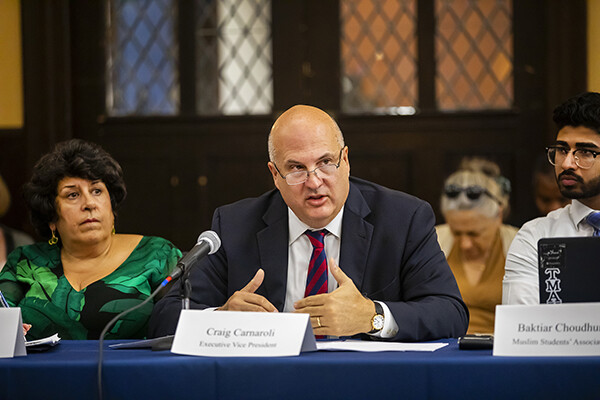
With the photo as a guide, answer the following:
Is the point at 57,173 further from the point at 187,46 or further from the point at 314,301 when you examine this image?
the point at 187,46

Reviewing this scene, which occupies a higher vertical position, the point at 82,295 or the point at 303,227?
the point at 303,227

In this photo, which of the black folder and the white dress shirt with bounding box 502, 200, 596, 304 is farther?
the white dress shirt with bounding box 502, 200, 596, 304

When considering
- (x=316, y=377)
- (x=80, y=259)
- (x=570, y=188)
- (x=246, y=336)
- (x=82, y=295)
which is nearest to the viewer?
(x=316, y=377)

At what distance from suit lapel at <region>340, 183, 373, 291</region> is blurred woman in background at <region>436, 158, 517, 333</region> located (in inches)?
47.7

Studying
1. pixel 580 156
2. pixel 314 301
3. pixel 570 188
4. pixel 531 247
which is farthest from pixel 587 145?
pixel 314 301

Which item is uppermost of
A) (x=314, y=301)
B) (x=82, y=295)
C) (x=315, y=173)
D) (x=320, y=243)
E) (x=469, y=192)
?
(x=315, y=173)

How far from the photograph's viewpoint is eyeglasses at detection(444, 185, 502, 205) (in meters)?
3.70

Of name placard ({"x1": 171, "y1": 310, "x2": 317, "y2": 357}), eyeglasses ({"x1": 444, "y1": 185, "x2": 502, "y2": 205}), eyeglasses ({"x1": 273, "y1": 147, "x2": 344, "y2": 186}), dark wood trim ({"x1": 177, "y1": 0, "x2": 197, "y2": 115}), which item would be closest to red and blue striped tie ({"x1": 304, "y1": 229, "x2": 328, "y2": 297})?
eyeglasses ({"x1": 273, "y1": 147, "x2": 344, "y2": 186})

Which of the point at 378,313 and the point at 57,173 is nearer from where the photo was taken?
the point at 378,313

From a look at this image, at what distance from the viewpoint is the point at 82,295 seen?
2.71 meters

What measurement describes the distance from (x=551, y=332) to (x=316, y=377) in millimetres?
498

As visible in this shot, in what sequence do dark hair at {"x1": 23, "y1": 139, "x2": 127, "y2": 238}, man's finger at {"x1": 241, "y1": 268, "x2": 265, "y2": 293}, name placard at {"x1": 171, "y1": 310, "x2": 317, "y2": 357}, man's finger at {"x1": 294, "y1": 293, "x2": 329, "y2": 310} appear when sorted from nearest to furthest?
name placard at {"x1": 171, "y1": 310, "x2": 317, "y2": 357}
man's finger at {"x1": 294, "y1": 293, "x2": 329, "y2": 310}
man's finger at {"x1": 241, "y1": 268, "x2": 265, "y2": 293}
dark hair at {"x1": 23, "y1": 139, "x2": 127, "y2": 238}

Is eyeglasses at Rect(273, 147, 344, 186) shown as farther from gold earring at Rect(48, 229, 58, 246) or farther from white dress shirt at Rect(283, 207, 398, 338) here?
gold earring at Rect(48, 229, 58, 246)

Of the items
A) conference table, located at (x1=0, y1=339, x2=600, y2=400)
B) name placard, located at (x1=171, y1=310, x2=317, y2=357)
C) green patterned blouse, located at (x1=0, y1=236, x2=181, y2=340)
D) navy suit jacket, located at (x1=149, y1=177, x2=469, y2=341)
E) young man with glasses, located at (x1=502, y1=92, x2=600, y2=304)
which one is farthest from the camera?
green patterned blouse, located at (x1=0, y1=236, x2=181, y2=340)
